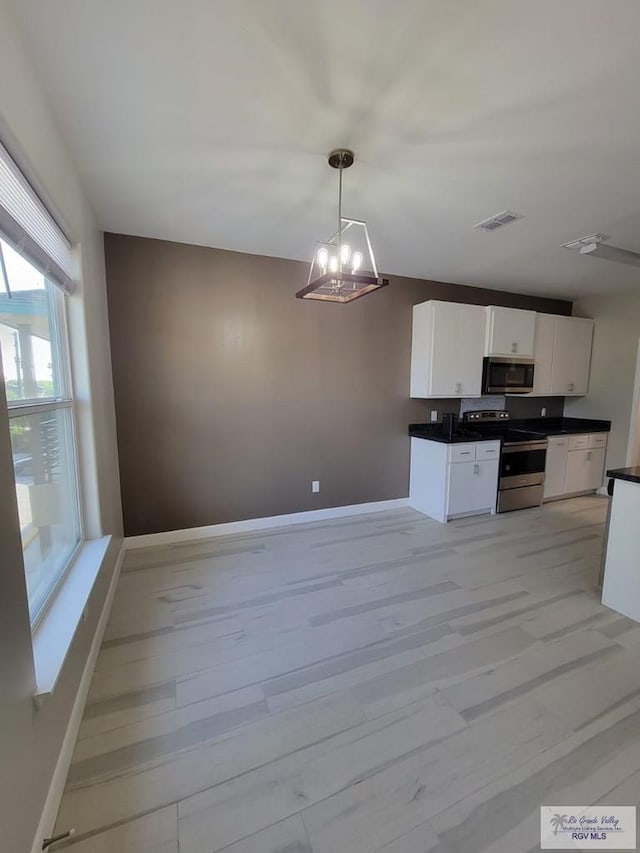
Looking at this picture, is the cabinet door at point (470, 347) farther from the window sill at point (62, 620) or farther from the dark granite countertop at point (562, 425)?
the window sill at point (62, 620)

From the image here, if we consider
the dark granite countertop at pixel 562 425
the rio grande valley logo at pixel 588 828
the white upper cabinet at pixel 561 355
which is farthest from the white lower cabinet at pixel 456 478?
the rio grande valley logo at pixel 588 828

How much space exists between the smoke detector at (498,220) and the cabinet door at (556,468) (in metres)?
2.75

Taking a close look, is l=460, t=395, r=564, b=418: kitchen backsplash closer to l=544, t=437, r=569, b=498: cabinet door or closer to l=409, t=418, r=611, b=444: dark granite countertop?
l=409, t=418, r=611, b=444: dark granite countertop

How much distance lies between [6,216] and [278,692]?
226 cm

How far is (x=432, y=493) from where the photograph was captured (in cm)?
396

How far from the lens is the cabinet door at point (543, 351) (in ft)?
14.6

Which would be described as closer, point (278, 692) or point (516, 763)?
point (516, 763)

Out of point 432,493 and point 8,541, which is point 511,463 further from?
point 8,541

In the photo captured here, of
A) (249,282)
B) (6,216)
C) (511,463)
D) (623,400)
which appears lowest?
(511,463)

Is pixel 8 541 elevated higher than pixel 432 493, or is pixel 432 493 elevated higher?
pixel 8 541

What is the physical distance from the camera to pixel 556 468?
14.5ft

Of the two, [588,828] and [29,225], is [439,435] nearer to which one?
[588,828]

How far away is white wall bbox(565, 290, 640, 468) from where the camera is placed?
4438 millimetres

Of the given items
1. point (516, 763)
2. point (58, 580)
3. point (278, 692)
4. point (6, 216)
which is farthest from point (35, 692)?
point (516, 763)
